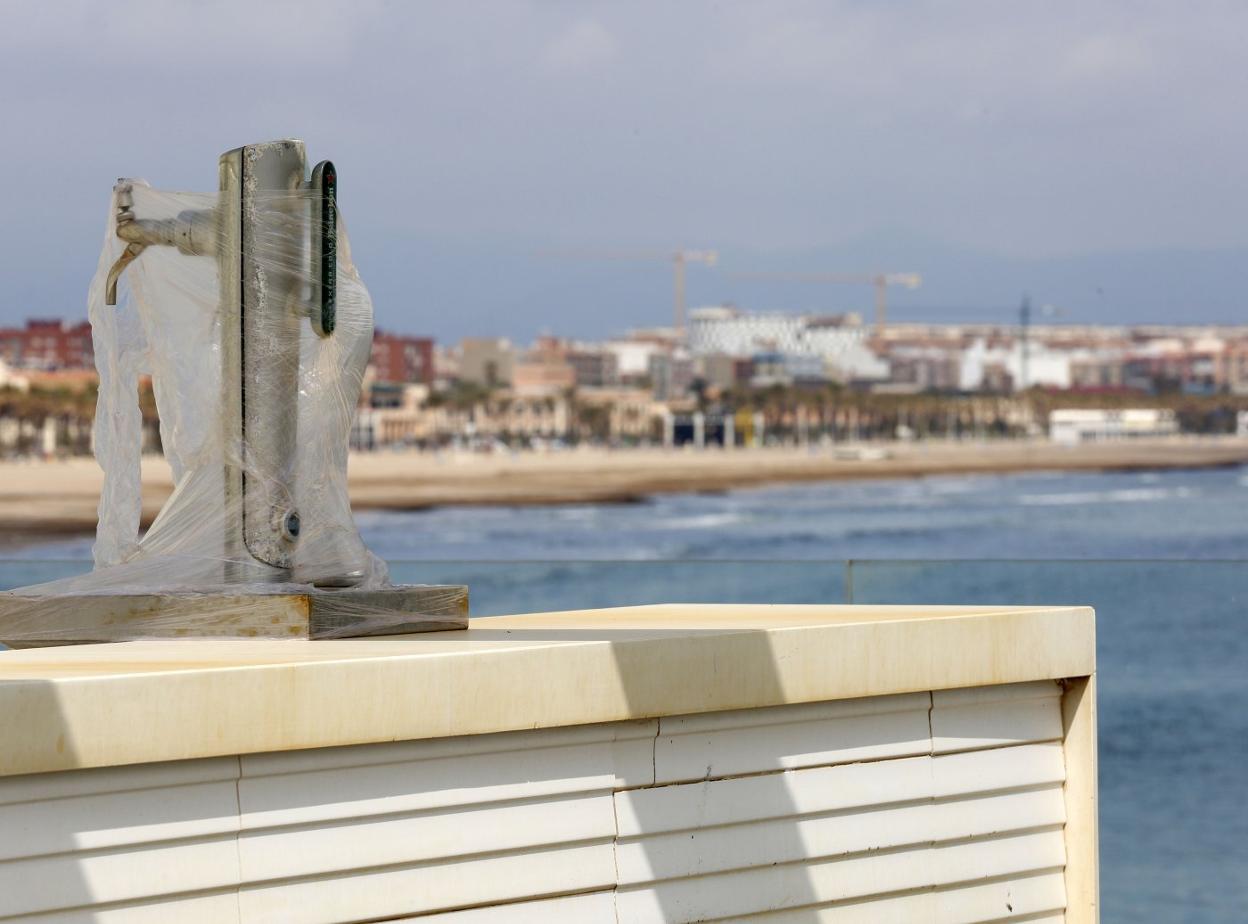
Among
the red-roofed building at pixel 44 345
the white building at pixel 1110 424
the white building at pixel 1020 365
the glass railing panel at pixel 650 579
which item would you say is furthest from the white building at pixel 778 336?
the glass railing panel at pixel 650 579

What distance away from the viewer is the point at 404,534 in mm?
46906

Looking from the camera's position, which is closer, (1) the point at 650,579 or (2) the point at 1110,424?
(1) the point at 650,579

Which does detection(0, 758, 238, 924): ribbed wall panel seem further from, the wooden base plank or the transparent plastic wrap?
the transparent plastic wrap

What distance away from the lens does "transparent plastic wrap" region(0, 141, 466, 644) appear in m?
3.63

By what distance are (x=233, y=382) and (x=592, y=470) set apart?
6229 centimetres

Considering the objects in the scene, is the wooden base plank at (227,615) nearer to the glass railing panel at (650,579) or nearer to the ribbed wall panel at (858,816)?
the ribbed wall panel at (858,816)

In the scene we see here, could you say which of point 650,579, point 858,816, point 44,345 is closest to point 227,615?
point 858,816

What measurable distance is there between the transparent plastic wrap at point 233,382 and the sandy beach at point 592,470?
37.2 metres

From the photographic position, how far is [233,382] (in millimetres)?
3652

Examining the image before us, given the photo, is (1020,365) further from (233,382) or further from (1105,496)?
(233,382)

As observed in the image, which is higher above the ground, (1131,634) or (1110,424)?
(1131,634)

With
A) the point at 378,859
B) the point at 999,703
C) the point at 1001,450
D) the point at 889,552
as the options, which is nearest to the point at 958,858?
the point at 999,703

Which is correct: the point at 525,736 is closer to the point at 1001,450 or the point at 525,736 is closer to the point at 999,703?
the point at 999,703

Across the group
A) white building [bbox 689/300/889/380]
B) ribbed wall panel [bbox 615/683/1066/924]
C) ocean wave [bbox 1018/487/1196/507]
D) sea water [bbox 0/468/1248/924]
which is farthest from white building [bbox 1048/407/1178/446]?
ribbed wall panel [bbox 615/683/1066/924]
